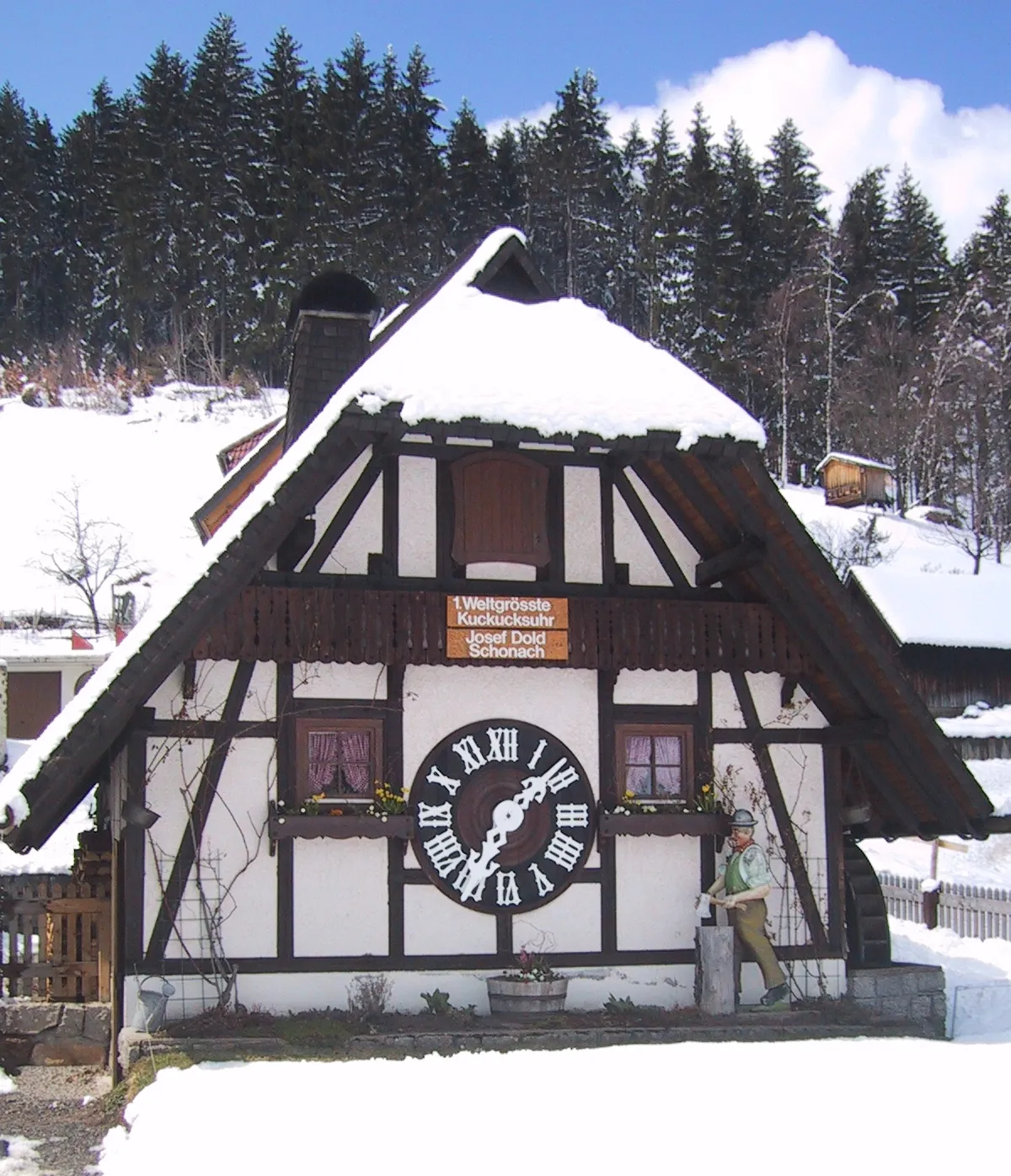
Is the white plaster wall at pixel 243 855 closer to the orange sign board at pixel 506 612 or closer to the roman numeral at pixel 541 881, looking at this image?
the orange sign board at pixel 506 612

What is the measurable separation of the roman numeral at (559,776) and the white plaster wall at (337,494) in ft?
9.32

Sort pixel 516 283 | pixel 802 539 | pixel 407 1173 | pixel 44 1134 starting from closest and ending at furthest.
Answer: pixel 407 1173
pixel 44 1134
pixel 802 539
pixel 516 283

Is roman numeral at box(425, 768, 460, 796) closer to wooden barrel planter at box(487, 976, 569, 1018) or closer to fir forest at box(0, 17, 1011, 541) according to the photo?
wooden barrel planter at box(487, 976, 569, 1018)

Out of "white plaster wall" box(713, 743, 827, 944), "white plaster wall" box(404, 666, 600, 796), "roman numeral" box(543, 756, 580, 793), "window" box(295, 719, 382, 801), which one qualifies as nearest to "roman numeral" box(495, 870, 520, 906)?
"roman numeral" box(543, 756, 580, 793)

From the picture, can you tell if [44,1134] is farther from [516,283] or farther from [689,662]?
[516,283]

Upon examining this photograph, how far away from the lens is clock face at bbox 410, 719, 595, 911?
37.1ft

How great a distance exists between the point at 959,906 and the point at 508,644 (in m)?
10.1

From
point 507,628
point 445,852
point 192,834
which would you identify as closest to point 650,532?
point 507,628

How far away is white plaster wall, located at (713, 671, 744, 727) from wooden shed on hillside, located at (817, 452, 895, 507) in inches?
1742

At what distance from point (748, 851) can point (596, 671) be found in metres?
2.02

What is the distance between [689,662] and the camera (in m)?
11.7

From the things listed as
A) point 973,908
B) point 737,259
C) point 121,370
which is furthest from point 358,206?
point 973,908

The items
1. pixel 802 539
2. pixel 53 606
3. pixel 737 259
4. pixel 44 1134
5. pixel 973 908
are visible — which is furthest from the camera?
pixel 737 259

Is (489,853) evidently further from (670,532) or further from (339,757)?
(670,532)
